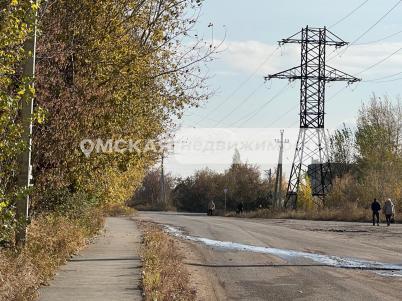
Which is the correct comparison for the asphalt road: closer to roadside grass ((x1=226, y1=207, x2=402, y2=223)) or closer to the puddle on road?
the puddle on road

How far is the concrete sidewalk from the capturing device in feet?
29.7

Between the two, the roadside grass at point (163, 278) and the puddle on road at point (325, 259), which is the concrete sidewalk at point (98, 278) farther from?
the puddle on road at point (325, 259)

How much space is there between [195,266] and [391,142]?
4342 cm

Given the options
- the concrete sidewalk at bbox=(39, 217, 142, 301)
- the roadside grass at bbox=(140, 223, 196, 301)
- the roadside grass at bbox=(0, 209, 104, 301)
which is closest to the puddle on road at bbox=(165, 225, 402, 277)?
the roadside grass at bbox=(140, 223, 196, 301)

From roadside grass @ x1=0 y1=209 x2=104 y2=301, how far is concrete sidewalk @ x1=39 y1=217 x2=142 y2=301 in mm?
217

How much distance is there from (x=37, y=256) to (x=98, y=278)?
1170 millimetres

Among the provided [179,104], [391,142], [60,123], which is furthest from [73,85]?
[391,142]

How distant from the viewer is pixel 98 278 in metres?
10.7

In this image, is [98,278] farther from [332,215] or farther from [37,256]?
[332,215]

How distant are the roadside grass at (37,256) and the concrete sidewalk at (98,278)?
0.71 ft

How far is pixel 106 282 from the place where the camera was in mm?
10336

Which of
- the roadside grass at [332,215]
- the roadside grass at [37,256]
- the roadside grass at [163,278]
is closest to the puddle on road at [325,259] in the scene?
the roadside grass at [163,278]

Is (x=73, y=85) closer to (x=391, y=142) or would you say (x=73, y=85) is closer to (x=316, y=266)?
(x=316, y=266)

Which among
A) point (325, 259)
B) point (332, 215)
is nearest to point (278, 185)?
point (332, 215)
